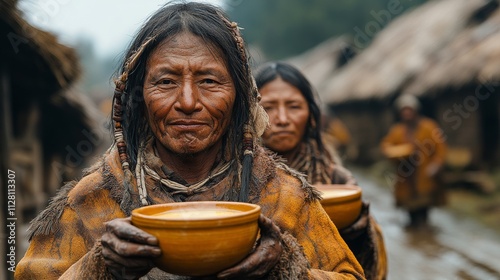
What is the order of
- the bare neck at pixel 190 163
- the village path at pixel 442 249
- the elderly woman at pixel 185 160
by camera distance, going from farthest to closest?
the village path at pixel 442 249 → the bare neck at pixel 190 163 → the elderly woman at pixel 185 160

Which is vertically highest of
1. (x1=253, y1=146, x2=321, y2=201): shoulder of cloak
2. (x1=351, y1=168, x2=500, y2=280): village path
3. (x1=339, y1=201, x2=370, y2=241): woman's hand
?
(x1=253, y1=146, x2=321, y2=201): shoulder of cloak

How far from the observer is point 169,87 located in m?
2.12

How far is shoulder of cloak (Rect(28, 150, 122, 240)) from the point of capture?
210 cm

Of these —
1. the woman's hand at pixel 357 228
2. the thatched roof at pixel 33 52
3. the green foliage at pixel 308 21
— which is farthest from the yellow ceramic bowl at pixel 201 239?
the green foliage at pixel 308 21

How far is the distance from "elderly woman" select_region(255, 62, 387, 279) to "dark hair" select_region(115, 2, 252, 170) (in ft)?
4.41

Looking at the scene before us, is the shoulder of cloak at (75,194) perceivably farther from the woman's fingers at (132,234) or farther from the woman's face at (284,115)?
the woman's face at (284,115)

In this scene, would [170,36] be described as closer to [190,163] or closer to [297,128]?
[190,163]

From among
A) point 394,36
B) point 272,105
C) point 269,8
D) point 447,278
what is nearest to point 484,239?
point 447,278

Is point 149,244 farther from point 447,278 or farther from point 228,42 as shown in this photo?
point 447,278

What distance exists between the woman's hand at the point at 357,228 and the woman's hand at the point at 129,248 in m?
1.67

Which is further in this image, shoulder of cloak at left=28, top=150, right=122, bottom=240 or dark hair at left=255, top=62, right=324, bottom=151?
dark hair at left=255, top=62, right=324, bottom=151

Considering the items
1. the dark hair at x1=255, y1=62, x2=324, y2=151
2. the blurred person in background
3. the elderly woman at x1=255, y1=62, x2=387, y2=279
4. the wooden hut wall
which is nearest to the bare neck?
the elderly woman at x1=255, y1=62, x2=387, y2=279

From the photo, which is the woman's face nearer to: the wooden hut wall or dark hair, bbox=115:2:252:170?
dark hair, bbox=115:2:252:170

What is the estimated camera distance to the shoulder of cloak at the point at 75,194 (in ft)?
6.88
